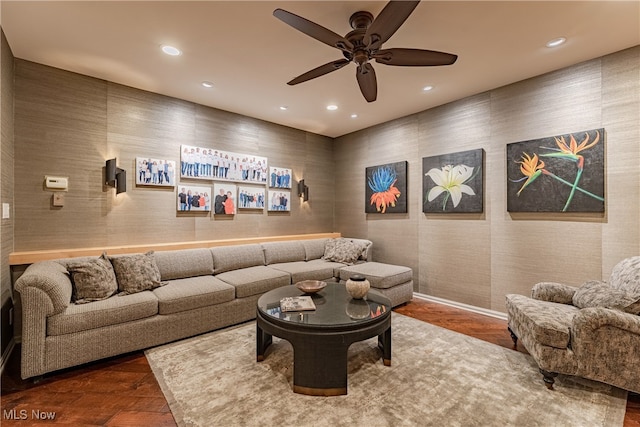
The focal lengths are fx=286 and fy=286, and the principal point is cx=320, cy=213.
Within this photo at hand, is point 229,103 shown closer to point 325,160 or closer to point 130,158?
point 130,158

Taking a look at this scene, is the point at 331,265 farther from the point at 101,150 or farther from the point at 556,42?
the point at 556,42

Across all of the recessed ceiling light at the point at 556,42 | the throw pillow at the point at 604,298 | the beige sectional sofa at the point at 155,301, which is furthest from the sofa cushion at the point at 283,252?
the recessed ceiling light at the point at 556,42

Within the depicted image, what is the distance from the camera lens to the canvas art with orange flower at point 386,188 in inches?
183

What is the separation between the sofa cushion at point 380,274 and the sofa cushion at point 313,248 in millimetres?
786

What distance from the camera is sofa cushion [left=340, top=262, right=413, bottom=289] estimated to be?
3.72m

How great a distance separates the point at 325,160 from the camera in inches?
228

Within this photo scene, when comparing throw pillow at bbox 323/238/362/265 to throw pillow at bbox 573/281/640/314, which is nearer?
throw pillow at bbox 573/281/640/314

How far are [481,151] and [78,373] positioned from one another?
15.8 feet

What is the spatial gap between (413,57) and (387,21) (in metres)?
0.53

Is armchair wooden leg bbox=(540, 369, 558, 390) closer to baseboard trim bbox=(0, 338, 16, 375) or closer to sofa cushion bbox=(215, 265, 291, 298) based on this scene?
sofa cushion bbox=(215, 265, 291, 298)

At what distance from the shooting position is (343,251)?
460 cm

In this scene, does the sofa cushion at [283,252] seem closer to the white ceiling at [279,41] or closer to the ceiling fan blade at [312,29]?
the white ceiling at [279,41]

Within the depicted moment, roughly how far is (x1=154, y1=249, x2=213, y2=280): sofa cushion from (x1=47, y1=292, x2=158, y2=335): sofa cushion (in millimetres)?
586

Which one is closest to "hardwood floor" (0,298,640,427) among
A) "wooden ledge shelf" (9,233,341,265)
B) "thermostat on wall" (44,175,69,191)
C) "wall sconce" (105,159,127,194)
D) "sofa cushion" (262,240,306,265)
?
"wooden ledge shelf" (9,233,341,265)
